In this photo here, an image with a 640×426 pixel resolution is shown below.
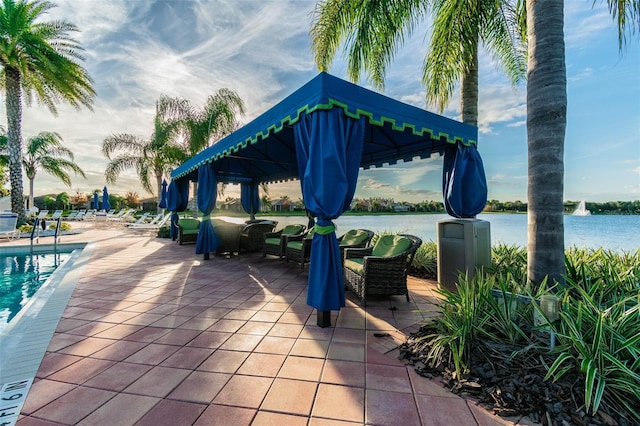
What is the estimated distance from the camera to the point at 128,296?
396cm

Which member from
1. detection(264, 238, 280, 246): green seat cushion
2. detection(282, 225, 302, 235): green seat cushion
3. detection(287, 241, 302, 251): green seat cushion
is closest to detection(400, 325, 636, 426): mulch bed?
detection(287, 241, 302, 251): green seat cushion

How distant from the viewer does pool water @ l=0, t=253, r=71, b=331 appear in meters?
3.99

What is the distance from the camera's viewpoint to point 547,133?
2.62m

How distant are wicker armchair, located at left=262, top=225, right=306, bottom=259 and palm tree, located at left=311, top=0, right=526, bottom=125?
358 centimetres

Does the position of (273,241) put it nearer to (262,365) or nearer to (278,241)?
(278,241)

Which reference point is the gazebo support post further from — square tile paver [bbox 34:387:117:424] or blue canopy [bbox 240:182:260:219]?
blue canopy [bbox 240:182:260:219]

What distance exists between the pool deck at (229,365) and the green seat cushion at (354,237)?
4.13 feet

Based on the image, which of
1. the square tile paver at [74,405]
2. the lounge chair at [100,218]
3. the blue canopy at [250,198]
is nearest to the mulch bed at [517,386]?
the square tile paver at [74,405]

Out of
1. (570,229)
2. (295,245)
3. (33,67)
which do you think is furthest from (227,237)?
(33,67)

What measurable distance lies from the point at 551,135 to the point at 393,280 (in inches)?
89.7

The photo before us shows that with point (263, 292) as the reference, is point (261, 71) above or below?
above

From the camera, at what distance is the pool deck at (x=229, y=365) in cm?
169

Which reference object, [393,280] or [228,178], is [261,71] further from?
[393,280]

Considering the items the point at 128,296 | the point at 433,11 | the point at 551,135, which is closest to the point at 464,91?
the point at 433,11
